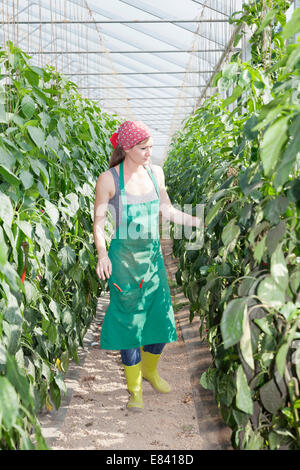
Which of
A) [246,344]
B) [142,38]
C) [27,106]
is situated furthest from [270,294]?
[142,38]

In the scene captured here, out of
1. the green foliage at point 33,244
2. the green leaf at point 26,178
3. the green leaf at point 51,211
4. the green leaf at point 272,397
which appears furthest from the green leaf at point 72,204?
the green leaf at point 272,397

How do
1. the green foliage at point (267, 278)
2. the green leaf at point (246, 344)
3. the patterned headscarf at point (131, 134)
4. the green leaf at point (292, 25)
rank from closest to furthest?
the green leaf at point (292, 25) → the green foliage at point (267, 278) → the green leaf at point (246, 344) → the patterned headscarf at point (131, 134)

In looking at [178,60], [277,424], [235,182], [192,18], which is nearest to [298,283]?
[277,424]

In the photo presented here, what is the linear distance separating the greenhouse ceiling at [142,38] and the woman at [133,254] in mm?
2672

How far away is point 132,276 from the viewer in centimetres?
237

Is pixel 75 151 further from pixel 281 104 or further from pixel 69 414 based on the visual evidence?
pixel 281 104

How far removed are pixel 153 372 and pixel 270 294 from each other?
1.58 meters

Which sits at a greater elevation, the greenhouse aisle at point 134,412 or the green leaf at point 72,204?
the green leaf at point 72,204

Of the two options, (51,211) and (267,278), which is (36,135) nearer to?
(51,211)

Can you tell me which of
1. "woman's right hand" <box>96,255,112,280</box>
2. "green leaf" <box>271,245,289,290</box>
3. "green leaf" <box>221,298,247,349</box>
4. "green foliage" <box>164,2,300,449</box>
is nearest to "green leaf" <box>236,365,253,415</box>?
"green foliage" <box>164,2,300,449</box>

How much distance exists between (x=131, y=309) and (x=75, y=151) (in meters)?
0.83

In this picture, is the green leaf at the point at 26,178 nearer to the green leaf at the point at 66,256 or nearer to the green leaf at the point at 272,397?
the green leaf at the point at 66,256

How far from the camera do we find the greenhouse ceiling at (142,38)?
6277 mm

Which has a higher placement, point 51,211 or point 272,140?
point 272,140
